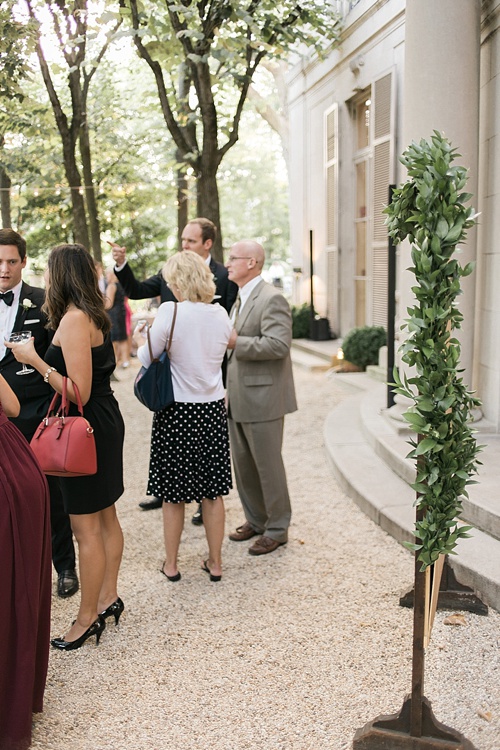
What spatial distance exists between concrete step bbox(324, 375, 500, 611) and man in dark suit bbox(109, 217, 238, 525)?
4.03 feet

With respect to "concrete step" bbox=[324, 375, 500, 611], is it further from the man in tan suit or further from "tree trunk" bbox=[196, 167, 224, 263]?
"tree trunk" bbox=[196, 167, 224, 263]

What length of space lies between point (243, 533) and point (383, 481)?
1239 mm

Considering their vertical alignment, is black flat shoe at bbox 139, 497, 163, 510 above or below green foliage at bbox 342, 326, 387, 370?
below

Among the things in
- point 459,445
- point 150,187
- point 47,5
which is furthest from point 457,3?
point 150,187

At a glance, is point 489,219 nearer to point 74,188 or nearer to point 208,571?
point 208,571

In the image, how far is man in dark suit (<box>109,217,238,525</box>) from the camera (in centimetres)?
500

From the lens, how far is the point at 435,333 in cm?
248

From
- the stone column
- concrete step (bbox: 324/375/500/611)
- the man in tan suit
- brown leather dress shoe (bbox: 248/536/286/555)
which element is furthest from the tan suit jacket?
the stone column

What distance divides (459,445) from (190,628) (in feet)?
6.03

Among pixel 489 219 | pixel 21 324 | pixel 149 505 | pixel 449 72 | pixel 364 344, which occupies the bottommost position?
pixel 149 505

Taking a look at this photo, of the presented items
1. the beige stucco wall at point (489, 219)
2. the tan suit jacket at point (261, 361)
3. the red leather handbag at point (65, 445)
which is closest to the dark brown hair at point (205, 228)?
the tan suit jacket at point (261, 361)

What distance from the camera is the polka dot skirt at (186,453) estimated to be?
409 cm

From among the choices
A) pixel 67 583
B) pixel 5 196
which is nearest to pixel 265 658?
pixel 67 583

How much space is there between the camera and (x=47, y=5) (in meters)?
6.86
